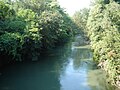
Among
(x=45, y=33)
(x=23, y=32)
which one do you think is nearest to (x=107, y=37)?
(x=23, y=32)

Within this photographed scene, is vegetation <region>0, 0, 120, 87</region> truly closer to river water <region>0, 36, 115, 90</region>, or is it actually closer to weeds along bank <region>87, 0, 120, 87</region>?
weeds along bank <region>87, 0, 120, 87</region>

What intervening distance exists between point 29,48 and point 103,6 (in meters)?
12.7

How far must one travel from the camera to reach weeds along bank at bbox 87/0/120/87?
75.1 feet

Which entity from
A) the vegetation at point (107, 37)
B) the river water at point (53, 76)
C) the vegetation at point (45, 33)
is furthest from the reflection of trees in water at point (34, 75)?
the vegetation at point (107, 37)

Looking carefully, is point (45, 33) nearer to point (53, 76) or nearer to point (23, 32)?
A: point (23, 32)

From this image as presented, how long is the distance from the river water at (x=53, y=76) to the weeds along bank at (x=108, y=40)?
119 centimetres

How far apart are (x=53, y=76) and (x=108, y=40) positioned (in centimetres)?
698

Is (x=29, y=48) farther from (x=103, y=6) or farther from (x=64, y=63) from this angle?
(x=103, y=6)

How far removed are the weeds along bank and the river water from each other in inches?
46.7

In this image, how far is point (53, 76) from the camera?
2834 cm

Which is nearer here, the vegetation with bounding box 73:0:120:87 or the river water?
the vegetation with bounding box 73:0:120:87

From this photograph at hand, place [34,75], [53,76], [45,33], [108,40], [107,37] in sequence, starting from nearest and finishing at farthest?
[108,40], [107,37], [53,76], [34,75], [45,33]

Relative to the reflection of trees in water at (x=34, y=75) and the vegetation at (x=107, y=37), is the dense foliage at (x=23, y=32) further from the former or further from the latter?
the vegetation at (x=107, y=37)

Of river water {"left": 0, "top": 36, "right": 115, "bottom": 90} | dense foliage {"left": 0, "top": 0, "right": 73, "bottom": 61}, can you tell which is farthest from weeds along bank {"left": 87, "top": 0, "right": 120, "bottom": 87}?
dense foliage {"left": 0, "top": 0, "right": 73, "bottom": 61}
